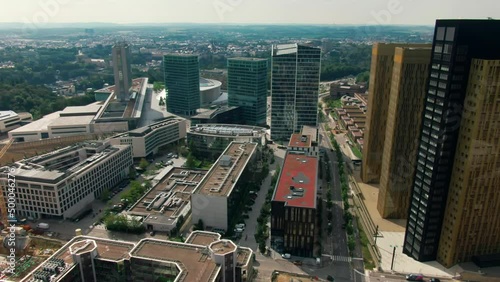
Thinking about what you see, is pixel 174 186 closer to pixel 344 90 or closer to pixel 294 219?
pixel 294 219

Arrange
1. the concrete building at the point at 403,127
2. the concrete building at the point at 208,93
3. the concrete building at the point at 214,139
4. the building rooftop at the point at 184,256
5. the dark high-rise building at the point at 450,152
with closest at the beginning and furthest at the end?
the building rooftop at the point at 184,256
the dark high-rise building at the point at 450,152
the concrete building at the point at 403,127
the concrete building at the point at 214,139
the concrete building at the point at 208,93

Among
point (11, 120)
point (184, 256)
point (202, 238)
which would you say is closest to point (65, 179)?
point (202, 238)

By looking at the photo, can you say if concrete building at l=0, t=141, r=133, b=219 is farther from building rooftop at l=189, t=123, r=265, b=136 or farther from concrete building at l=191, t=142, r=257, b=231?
concrete building at l=191, t=142, r=257, b=231

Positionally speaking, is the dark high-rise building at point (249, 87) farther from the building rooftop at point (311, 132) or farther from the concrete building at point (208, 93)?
the concrete building at point (208, 93)

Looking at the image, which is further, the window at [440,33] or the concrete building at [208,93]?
the concrete building at [208,93]

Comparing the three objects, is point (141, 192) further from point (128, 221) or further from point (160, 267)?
point (160, 267)

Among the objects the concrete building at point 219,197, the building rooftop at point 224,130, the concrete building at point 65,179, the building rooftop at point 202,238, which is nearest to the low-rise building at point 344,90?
the building rooftop at point 224,130
